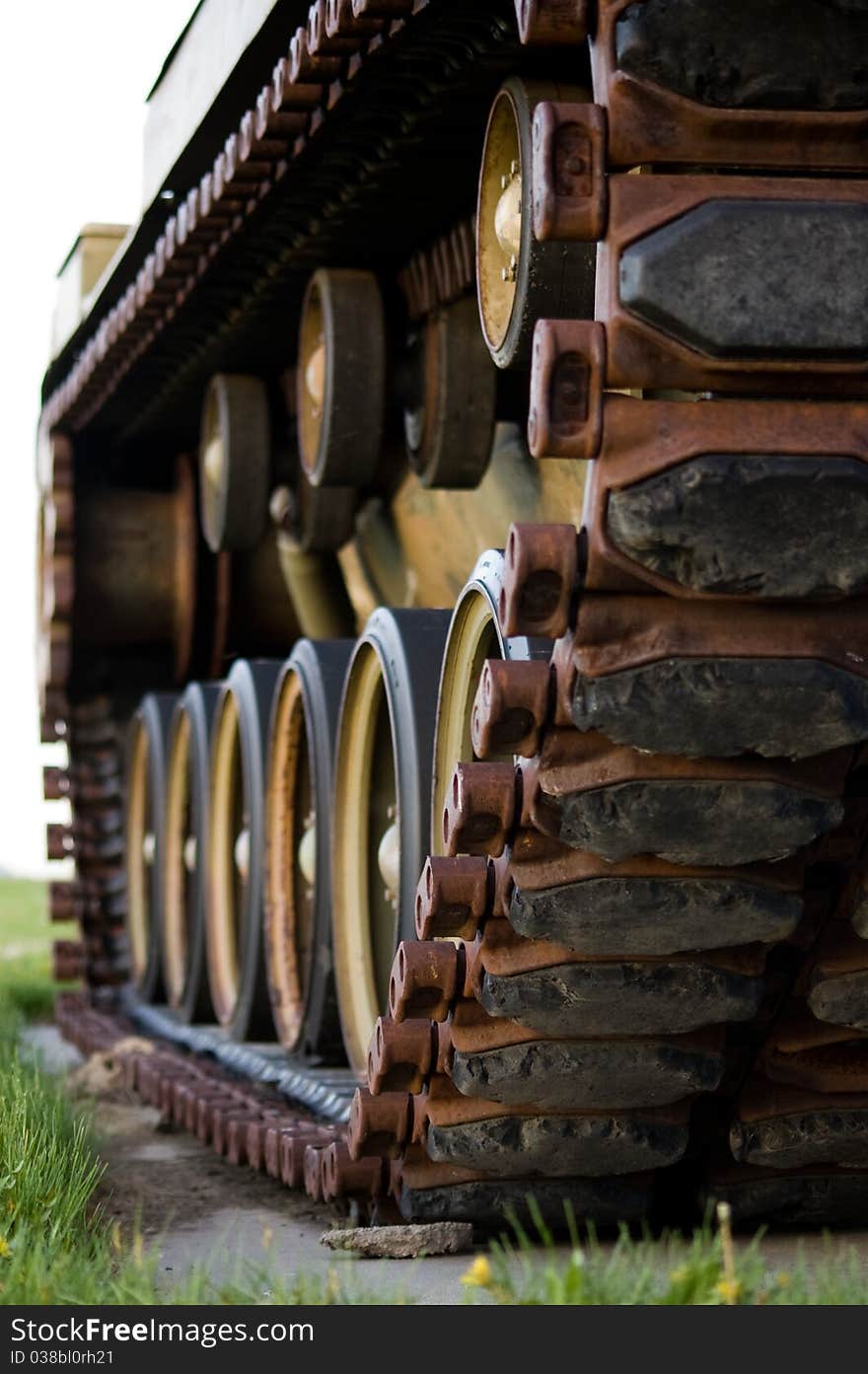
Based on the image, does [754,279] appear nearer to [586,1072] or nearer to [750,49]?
[750,49]

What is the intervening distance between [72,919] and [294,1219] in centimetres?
390

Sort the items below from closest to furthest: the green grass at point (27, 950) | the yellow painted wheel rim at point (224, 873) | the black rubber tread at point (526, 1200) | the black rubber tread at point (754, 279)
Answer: the black rubber tread at point (754, 279), the black rubber tread at point (526, 1200), the yellow painted wheel rim at point (224, 873), the green grass at point (27, 950)

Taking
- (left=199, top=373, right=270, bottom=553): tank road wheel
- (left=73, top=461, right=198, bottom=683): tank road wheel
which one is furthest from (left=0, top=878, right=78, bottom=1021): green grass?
(left=199, top=373, right=270, bottom=553): tank road wheel

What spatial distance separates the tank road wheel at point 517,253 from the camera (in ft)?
10.1

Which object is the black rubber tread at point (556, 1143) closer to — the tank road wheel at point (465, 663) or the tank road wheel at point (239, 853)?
the tank road wheel at point (465, 663)

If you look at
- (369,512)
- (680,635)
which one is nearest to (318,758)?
(369,512)

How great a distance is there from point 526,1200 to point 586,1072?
0.33 metres

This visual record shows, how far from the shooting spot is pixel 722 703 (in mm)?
2463

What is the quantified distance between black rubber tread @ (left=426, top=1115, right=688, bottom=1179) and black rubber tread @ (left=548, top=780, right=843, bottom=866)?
0.66 metres

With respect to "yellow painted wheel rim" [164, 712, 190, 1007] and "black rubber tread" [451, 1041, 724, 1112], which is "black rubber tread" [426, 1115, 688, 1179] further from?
"yellow painted wheel rim" [164, 712, 190, 1007]

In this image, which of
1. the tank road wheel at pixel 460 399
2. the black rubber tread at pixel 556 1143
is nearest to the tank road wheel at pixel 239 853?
the tank road wheel at pixel 460 399

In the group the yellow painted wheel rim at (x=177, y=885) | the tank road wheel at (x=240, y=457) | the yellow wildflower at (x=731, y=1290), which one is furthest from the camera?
the yellow painted wheel rim at (x=177, y=885)

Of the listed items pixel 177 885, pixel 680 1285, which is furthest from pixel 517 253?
pixel 177 885

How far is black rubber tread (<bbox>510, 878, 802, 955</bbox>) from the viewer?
2750 mm
